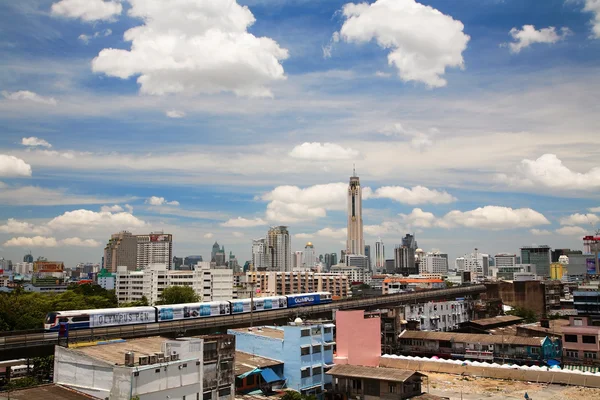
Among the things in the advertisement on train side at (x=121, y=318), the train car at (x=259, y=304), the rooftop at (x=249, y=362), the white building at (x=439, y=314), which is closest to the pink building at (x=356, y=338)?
the rooftop at (x=249, y=362)

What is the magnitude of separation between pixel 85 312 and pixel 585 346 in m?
53.8

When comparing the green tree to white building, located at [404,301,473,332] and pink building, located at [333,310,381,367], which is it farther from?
pink building, located at [333,310,381,367]

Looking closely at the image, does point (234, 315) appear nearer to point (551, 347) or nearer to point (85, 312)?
point (85, 312)

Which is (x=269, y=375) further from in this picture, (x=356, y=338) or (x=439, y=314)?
(x=439, y=314)

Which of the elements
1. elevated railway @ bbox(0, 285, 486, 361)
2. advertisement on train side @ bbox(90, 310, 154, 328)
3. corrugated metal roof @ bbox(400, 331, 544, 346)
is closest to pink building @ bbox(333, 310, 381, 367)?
elevated railway @ bbox(0, 285, 486, 361)

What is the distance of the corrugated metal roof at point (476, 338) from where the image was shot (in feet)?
190

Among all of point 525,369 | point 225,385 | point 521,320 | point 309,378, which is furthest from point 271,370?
point 521,320

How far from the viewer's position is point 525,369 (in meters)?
49.1

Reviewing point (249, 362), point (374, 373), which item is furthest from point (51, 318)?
point (374, 373)

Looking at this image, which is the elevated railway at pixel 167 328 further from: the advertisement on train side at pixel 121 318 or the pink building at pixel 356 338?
the pink building at pixel 356 338

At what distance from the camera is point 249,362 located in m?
42.2

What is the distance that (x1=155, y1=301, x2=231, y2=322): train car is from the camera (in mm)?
63562

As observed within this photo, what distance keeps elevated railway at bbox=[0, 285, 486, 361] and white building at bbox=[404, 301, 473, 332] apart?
472 inches

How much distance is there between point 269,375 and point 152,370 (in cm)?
1561
